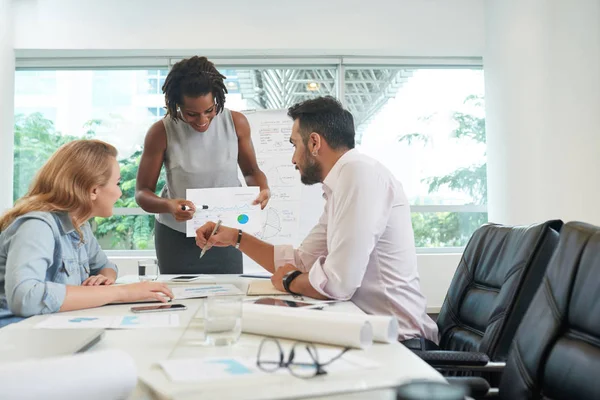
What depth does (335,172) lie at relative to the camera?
181cm

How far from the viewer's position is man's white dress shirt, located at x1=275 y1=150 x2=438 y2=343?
5.17 feet

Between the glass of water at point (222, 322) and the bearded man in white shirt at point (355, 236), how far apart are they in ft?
1.74

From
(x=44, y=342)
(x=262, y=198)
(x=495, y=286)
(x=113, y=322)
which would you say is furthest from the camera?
(x=262, y=198)

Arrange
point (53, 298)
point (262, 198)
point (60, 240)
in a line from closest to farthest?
1. point (53, 298)
2. point (60, 240)
3. point (262, 198)

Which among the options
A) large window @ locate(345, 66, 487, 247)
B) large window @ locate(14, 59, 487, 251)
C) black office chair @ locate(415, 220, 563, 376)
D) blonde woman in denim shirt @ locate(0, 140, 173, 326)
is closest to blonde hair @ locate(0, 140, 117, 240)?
blonde woman in denim shirt @ locate(0, 140, 173, 326)

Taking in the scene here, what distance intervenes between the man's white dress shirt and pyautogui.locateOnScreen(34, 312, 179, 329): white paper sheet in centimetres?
45

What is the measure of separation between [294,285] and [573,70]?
2940mm

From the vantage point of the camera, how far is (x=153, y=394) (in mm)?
772

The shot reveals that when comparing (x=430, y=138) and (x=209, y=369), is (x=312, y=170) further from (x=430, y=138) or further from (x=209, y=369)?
(x=430, y=138)

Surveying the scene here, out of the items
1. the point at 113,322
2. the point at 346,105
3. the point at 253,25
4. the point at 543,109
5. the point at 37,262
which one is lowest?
the point at 113,322

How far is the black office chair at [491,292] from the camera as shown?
1352mm

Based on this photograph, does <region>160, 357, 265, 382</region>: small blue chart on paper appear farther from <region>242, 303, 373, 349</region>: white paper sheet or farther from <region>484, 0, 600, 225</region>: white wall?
<region>484, 0, 600, 225</region>: white wall

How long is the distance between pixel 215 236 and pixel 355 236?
758mm

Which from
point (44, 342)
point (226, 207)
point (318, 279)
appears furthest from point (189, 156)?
point (44, 342)
